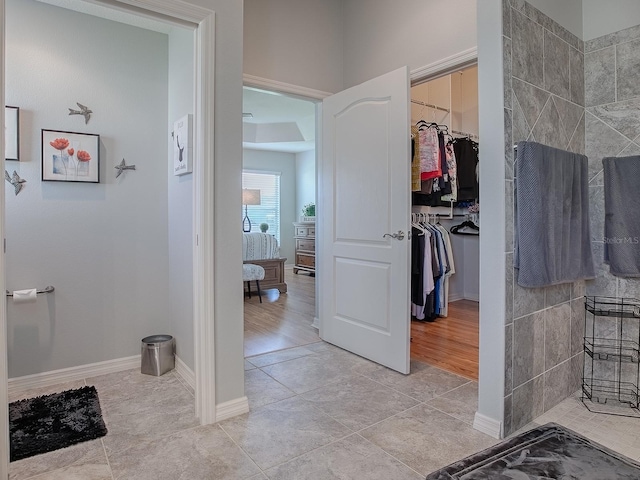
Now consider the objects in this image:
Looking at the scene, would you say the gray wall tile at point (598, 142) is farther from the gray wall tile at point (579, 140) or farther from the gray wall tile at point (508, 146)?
the gray wall tile at point (508, 146)

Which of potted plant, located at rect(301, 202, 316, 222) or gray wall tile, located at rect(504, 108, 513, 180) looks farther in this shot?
potted plant, located at rect(301, 202, 316, 222)

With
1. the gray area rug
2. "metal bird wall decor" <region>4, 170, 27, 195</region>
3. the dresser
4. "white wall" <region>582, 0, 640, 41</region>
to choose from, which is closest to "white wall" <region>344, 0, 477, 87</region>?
"white wall" <region>582, 0, 640, 41</region>

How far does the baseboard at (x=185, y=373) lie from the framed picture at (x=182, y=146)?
132cm

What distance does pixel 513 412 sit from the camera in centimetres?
200

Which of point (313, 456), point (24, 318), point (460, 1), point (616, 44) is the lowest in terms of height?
point (313, 456)

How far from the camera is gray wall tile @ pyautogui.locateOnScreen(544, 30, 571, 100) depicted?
85.8 inches

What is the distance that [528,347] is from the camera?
81.3 inches

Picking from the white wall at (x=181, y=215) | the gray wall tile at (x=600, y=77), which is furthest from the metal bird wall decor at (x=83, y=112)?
the gray wall tile at (x=600, y=77)

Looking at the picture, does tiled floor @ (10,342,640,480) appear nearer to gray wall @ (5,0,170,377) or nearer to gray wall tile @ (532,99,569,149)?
gray wall @ (5,0,170,377)

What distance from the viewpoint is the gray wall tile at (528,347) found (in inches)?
78.5

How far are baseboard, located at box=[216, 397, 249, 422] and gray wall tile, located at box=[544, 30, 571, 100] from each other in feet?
7.86

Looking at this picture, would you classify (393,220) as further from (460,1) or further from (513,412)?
(460,1)

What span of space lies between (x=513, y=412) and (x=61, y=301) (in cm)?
285

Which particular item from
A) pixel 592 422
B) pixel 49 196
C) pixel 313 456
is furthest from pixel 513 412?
pixel 49 196
